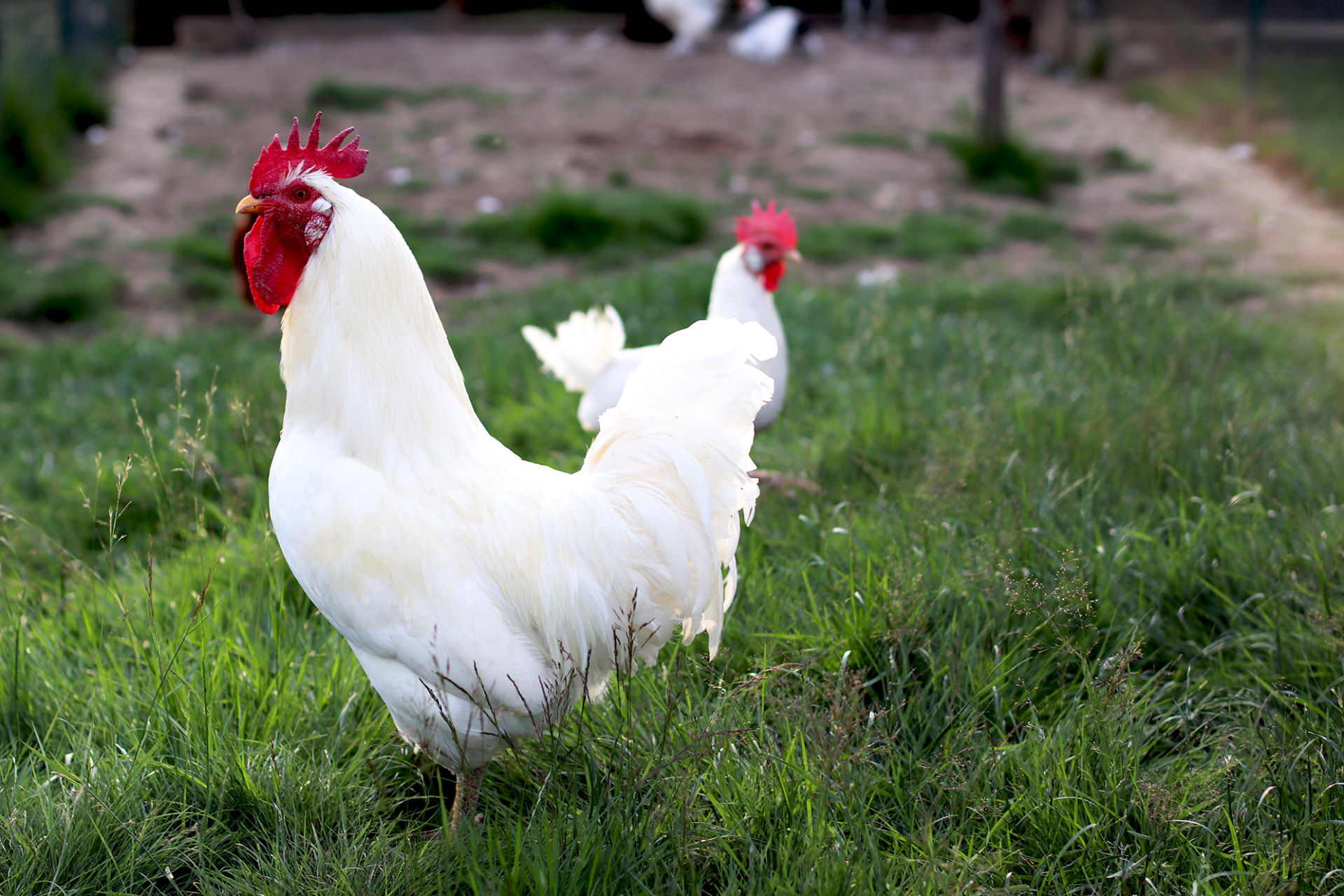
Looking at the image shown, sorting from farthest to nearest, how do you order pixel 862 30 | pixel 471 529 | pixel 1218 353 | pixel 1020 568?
pixel 862 30
pixel 1218 353
pixel 1020 568
pixel 471 529

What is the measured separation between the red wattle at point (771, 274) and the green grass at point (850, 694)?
69 centimetres

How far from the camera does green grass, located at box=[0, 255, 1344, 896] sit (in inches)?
83.7

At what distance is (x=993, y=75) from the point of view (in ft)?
31.0

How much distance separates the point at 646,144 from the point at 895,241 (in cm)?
384

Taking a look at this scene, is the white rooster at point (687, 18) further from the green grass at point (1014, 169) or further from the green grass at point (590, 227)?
the green grass at point (590, 227)

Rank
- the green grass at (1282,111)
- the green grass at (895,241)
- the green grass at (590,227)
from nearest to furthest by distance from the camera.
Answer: the green grass at (895,241), the green grass at (590,227), the green grass at (1282,111)

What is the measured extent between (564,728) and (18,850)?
3.88 ft

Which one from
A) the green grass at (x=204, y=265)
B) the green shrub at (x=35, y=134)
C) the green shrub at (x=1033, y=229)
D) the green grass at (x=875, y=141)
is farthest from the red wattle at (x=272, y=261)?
the green grass at (x=875, y=141)

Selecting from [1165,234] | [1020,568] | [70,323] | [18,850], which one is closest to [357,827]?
[18,850]

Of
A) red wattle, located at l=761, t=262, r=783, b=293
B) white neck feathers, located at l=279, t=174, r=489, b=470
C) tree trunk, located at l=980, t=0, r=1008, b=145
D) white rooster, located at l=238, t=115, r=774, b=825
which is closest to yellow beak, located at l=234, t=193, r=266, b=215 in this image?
white rooster, located at l=238, t=115, r=774, b=825

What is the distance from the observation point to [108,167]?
32.0 feet

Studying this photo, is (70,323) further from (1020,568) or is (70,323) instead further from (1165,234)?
(1165,234)

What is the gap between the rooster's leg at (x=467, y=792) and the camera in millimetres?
2350

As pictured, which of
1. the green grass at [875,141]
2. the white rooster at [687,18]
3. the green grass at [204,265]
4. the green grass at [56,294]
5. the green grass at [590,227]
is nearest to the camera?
the green grass at [56,294]
